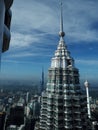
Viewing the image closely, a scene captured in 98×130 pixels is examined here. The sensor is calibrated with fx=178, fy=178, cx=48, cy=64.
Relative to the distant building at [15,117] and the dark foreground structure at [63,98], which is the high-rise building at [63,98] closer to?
the dark foreground structure at [63,98]

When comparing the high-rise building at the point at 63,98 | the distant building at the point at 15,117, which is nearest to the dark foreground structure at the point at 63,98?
the high-rise building at the point at 63,98

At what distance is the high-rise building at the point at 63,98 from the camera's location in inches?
591

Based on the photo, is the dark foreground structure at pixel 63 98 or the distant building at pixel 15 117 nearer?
the dark foreground structure at pixel 63 98

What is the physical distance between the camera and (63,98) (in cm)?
1548

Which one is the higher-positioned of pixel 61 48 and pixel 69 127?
pixel 61 48

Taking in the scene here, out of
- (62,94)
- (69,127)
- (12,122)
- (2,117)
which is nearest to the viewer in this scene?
(69,127)

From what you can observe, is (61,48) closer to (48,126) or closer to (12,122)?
(48,126)

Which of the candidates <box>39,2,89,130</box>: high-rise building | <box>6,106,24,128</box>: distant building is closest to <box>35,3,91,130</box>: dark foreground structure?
<box>39,2,89,130</box>: high-rise building

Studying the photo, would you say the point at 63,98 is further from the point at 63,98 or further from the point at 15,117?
the point at 15,117

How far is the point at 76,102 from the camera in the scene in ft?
50.8

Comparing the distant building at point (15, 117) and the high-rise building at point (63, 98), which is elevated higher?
the high-rise building at point (63, 98)

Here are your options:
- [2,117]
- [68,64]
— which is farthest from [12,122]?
[68,64]

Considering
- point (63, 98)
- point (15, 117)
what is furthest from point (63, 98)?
point (15, 117)

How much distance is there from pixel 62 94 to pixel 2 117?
42.1 feet
